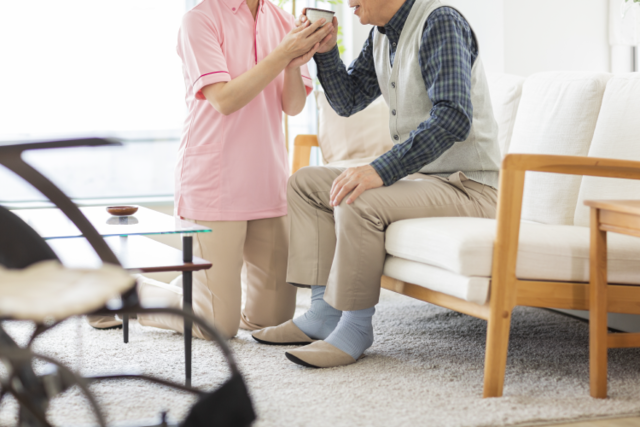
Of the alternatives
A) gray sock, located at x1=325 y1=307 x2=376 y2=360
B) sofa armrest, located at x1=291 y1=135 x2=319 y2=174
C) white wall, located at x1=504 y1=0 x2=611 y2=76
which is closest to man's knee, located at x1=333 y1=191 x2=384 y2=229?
gray sock, located at x1=325 y1=307 x2=376 y2=360

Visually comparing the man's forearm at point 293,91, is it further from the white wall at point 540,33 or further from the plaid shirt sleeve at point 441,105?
the white wall at point 540,33

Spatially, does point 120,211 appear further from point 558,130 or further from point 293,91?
point 558,130

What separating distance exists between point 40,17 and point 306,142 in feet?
5.11

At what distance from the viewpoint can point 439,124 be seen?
163 cm

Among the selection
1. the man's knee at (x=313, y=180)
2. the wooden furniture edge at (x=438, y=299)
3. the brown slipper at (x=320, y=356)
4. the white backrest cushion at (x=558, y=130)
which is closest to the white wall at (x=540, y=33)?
the white backrest cushion at (x=558, y=130)

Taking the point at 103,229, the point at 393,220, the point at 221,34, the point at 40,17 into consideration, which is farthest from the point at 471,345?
the point at 40,17

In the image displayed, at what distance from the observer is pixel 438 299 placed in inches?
62.7

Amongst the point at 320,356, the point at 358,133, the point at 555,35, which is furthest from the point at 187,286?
the point at 555,35

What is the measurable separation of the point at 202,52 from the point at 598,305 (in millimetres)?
1306

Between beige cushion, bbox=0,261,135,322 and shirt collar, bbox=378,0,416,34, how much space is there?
119 cm

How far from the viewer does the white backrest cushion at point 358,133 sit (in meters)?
2.78

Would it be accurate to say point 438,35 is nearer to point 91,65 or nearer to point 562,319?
point 562,319

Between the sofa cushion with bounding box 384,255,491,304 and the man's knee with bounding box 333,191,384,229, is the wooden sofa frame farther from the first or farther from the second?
the man's knee with bounding box 333,191,384,229

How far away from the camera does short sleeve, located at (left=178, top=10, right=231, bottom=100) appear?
189 centimetres
